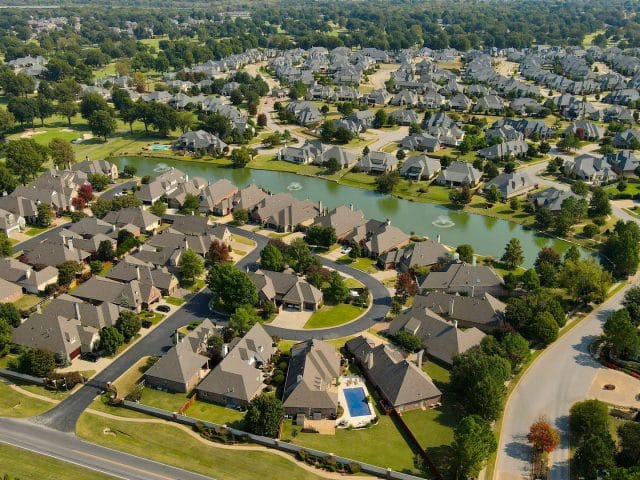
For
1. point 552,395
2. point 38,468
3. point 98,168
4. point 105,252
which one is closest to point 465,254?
point 552,395

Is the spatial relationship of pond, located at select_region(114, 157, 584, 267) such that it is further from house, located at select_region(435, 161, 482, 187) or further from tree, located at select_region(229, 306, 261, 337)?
tree, located at select_region(229, 306, 261, 337)

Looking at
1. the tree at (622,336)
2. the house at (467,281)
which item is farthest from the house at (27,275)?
the tree at (622,336)

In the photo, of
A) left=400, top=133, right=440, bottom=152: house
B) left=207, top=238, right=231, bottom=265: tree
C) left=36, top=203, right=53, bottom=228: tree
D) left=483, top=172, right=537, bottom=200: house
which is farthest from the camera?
left=400, top=133, right=440, bottom=152: house

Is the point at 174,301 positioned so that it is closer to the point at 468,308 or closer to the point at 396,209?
the point at 468,308

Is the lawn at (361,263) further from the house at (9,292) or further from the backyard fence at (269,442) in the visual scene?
the house at (9,292)

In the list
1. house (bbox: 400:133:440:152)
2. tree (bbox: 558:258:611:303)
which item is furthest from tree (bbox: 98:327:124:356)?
house (bbox: 400:133:440:152)

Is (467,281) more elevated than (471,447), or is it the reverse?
(471,447)
